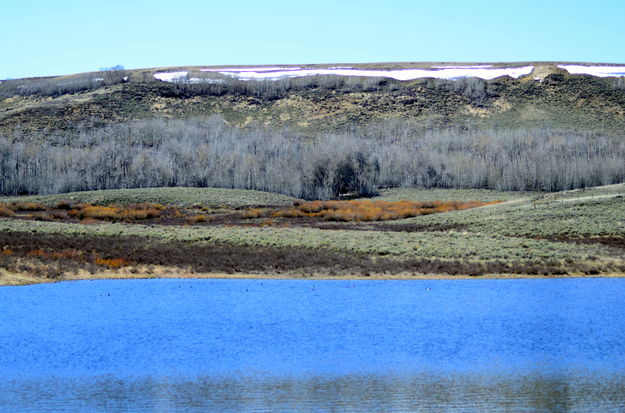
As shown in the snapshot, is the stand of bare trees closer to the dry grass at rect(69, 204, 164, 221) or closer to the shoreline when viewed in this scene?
the dry grass at rect(69, 204, 164, 221)

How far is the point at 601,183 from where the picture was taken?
79938 mm

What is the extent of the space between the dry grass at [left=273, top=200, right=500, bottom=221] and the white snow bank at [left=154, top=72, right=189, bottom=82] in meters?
77.7

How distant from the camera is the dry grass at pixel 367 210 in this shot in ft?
185

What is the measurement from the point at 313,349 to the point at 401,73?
12940cm

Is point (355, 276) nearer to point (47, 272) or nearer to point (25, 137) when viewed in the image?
point (47, 272)

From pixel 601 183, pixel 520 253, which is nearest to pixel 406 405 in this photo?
pixel 520 253

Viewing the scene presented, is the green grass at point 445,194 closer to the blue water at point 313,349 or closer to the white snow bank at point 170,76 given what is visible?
the blue water at point 313,349

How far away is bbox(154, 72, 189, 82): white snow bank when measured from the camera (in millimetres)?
137625

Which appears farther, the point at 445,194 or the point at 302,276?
the point at 445,194

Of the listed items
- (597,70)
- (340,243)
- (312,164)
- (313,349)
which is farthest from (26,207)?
(597,70)

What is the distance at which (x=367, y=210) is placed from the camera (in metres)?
59.9

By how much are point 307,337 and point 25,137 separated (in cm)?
9145

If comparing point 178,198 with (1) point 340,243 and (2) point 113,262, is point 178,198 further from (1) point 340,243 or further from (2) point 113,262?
(2) point 113,262

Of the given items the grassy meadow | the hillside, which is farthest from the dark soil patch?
the hillside
